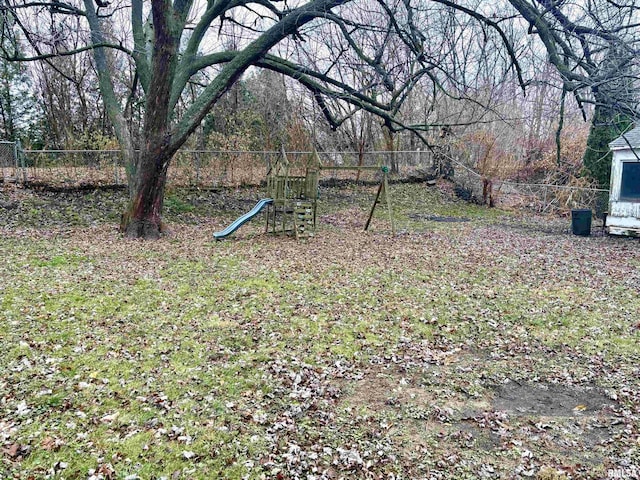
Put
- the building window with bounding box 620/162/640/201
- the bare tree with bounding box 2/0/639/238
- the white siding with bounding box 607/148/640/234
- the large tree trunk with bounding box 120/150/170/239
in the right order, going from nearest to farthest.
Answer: the bare tree with bounding box 2/0/639/238
the large tree trunk with bounding box 120/150/170/239
the white siding with bounding box 607/148/640/234
the building window with bounding box 620/162/640/201

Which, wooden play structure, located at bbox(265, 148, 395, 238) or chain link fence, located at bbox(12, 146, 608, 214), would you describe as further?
chain link fence, located at bbox(12, 146, 608, 214)

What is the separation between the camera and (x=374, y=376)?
389cm

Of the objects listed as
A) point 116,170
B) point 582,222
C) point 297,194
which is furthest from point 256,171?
point 582,222

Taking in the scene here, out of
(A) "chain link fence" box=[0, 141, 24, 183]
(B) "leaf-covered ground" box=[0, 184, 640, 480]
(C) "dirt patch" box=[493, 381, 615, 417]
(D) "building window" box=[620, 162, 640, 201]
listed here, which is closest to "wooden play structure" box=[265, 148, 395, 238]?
(B) "leaf-covered ground" box=[0, 184, 640, 480]

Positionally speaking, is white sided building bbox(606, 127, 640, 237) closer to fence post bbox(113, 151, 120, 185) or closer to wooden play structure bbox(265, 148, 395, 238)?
wooden play structure bbox(265, 148, 395, 238)

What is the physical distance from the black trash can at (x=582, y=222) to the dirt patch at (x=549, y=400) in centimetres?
887

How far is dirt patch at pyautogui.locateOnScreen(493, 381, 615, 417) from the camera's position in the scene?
3.38 meters

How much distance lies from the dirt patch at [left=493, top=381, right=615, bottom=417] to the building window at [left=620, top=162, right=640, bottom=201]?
9.12m

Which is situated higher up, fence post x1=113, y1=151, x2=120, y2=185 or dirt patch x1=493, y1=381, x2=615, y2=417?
fence post x1=113, y1=151, x2=120, y2=185

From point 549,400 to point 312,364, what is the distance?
6.18 feet

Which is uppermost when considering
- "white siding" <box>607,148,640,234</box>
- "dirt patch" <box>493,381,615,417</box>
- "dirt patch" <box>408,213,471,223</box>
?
"white siding" <box>607,148,640,234</box>

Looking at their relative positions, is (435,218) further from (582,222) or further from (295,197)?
(295,197)

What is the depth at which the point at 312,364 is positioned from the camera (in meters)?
4.03

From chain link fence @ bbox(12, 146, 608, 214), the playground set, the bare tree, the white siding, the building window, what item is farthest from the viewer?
chain link fence @ bbox(12, 146, 608, 214)
